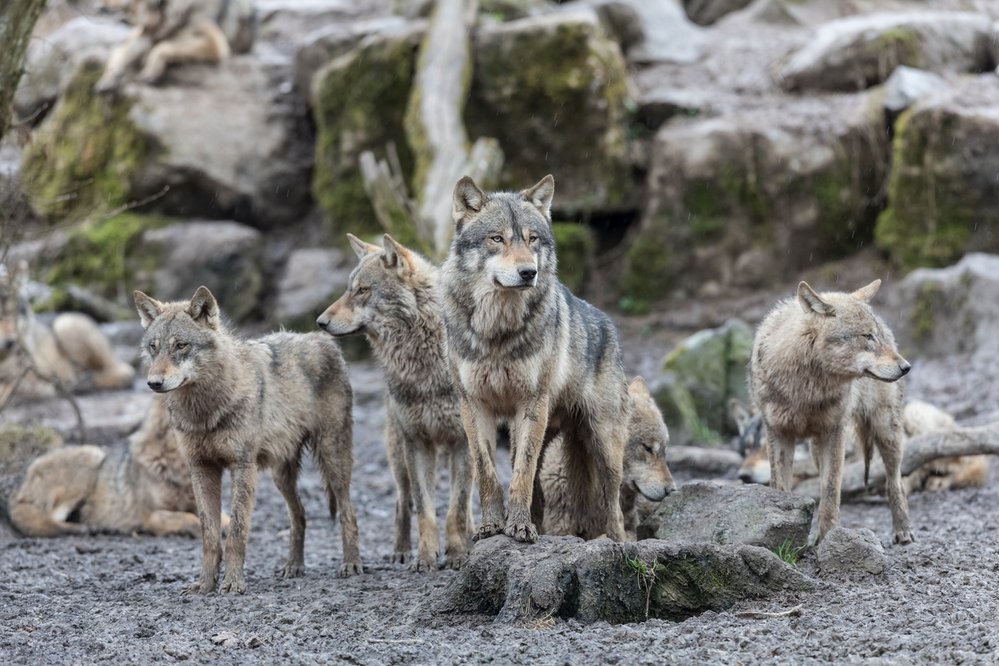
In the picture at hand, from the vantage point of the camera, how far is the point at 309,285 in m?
16.2

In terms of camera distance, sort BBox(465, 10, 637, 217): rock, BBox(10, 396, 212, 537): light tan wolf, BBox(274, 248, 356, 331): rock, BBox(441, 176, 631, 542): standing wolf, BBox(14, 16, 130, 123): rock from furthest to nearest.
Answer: BBox(14, 16, 130, 123): rock < BBox(465, 10, 637, 217): rock < BBox(274, 248, 356, 331): rock < BBox(10, 396, 212, 537): light tan wolf < BBox(441, 176, 631, 542): standing wolf

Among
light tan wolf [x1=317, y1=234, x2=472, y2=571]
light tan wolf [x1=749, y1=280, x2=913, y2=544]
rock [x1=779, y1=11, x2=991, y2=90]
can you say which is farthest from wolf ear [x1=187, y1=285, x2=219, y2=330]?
rock [x1=779, y1=11, x2=991, y2=90]

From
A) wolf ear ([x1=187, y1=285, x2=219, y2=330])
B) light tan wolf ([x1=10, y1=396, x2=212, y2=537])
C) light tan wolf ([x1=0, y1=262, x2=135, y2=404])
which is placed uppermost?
wolf ear ([x1=187, y1=285, x2=219, y2=330])

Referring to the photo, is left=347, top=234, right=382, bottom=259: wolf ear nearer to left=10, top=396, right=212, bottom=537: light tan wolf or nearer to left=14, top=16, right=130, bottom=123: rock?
left=10, top=396, right=212, bottom=537: light tan wolf

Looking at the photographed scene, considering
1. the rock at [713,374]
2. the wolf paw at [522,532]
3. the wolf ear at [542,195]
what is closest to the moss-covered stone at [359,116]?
the rock at [713,374]

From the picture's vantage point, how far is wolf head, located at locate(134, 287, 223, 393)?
6.62 metres

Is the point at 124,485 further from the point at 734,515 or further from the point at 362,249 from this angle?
the point at 734,515

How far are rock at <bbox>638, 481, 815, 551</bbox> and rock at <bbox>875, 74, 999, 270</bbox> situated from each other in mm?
9155

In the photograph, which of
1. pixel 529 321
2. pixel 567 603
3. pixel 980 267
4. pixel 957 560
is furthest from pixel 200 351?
pixel 980 267

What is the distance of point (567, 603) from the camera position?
5.53 metres

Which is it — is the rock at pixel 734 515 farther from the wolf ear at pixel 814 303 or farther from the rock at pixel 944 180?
the rock at pixel 944 180

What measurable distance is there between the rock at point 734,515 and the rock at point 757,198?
9440mm

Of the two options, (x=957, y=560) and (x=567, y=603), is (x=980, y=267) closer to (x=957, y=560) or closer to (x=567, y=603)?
(x=957, y=560)

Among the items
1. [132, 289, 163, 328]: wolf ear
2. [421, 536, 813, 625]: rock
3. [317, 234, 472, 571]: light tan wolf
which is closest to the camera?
[421, 536, 813, 625]: rock
